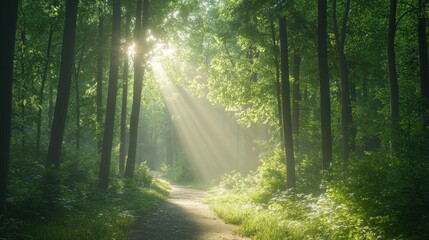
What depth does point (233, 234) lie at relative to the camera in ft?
32.3

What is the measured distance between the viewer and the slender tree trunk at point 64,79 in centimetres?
1308

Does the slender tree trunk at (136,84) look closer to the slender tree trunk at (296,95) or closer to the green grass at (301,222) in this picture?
the slender tree trunk at (296,95)

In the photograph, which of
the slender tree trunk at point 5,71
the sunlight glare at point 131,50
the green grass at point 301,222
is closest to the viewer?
the slender tree trunk at point 5,71

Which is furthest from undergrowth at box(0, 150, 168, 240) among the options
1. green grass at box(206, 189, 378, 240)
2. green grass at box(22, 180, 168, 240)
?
green grass at box(206, 189, 378, 240)

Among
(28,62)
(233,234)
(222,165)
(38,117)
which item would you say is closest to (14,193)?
(233,234)

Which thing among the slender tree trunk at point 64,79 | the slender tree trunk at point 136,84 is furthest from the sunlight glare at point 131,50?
the slender tree trunk at point 64,79

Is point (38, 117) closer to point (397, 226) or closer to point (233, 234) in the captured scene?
point (233, 234)

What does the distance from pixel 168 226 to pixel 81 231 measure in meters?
3.32

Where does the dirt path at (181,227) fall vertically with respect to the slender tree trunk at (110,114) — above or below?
below

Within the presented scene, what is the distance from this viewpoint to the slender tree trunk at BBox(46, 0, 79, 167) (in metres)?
13.1

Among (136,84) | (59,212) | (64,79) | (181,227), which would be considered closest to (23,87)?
(64,79)

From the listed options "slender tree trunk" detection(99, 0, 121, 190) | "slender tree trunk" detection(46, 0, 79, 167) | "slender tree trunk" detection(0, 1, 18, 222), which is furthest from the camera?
"slender tree trunk" detection(99, 0, 121, 190)

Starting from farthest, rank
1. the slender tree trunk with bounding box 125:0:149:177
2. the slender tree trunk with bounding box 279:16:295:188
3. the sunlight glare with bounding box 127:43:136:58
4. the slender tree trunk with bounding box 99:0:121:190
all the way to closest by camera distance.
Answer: the sunlight glare with bounding box 127:43:136:58
the slender tree trunk with bounding box 125:0:149:177
the slender tree trunk with bounding box 99:0:121:190
the slender tree trunk with bounding box 279:16:295:188

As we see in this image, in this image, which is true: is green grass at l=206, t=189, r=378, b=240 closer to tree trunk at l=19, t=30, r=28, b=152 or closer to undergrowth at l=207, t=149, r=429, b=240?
undergrowth at l=207, t=149, r=429, b=240
